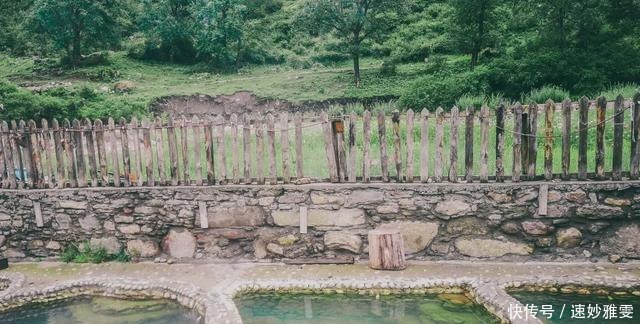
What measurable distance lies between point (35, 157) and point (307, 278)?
4602 mm

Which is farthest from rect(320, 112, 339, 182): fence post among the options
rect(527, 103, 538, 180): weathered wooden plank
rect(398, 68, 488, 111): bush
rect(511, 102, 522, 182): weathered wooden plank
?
rect(398, 68, 488, 111): bush

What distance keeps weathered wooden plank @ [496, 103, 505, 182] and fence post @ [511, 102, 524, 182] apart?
0.48 ft

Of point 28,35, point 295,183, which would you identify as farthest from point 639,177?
point 28,35

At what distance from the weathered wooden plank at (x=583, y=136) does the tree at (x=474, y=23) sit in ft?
45.1

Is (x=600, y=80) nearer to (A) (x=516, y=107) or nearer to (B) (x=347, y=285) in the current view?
(A) (x=516, y=107)

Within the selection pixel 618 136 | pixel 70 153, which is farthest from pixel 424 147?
pixel 70 153

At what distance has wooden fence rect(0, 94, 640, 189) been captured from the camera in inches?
250

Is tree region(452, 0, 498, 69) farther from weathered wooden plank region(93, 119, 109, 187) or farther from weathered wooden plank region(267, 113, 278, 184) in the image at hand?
weathered wooden plank region(93, 119, 109, 187)

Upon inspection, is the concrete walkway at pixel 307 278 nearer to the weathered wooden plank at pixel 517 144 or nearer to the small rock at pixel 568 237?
the small rock at pixel 568 237

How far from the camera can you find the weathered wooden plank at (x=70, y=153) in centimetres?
749

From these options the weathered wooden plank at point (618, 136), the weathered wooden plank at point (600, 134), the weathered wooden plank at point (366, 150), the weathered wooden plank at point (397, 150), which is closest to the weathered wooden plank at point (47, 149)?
the weathered wooden plank at point (366, 150)

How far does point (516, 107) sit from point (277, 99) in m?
14.3

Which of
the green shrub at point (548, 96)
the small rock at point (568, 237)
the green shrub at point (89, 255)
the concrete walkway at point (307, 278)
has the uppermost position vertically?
the green shrub at point (548, 96)

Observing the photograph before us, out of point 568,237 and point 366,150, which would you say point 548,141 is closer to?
point 568,237
